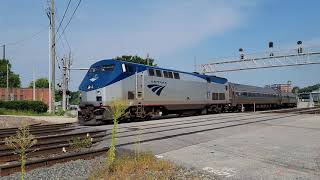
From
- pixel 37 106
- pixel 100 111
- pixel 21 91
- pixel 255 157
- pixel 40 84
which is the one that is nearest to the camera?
pixel 255 157

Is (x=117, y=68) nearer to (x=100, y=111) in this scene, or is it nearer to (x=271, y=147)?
(x=100, y=111)

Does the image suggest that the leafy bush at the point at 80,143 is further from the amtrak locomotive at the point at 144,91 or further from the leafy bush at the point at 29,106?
the leafy bush at the point at 29,106

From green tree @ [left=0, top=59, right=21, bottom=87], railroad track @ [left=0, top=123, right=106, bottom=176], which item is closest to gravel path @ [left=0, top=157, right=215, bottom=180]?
railroad track @ [left=0, top=123, right=106, bottom=176]

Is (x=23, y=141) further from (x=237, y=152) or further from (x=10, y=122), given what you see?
(x=10, y=122)

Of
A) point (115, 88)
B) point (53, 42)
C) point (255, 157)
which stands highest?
point (53, 42)

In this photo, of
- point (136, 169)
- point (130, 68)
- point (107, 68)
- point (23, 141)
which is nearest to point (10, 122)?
point (107, 68)

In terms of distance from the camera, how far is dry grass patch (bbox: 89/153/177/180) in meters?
8.03

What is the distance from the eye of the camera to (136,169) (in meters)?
8.77

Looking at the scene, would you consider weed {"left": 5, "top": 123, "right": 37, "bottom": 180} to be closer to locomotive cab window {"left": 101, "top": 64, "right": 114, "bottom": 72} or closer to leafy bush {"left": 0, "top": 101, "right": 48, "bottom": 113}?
locomotive cab window {"left": 101, "top": 64, "right": 114, "bottom": 72}

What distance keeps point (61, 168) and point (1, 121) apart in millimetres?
→ 18715

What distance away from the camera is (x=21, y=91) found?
91.9m

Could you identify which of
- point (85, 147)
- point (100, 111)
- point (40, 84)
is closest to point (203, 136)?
point (85, 147)

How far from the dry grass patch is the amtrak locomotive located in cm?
556

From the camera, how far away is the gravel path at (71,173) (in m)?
8.30
